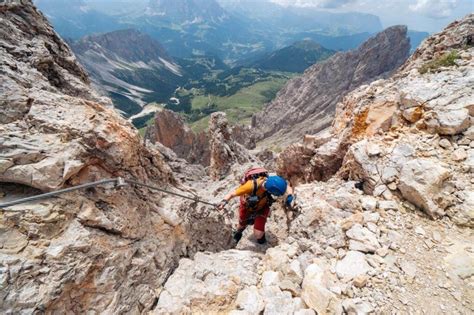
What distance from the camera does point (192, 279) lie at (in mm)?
7898

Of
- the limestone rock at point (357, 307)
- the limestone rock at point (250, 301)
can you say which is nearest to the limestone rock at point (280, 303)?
the limestone rock at point (250, 301)

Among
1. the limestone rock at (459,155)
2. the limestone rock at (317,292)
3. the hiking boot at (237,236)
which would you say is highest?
the limestone rock at (459,155)

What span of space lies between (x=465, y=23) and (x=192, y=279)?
59.3 ft

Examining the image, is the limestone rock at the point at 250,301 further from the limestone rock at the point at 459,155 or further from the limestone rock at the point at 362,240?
the limestone rock at the point at 459,155

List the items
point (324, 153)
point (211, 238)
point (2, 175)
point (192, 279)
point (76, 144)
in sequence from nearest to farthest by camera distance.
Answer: point (2, 175), point (76, 144), point (192, 279), point (211, 238), point (324, 153)

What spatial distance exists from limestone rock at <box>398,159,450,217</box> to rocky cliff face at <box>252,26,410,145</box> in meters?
115

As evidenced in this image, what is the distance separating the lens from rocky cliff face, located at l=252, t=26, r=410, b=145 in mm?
135000

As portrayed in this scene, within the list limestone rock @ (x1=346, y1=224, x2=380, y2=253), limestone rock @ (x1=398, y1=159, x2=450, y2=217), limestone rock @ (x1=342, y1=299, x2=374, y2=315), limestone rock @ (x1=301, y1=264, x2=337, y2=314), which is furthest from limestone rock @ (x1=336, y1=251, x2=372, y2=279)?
limestone rock @ (x1=398, y1=159, x2=450, y2=217)

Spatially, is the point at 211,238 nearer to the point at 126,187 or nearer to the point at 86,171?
the point at 126,187

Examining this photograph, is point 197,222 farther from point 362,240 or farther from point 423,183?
point 423,183

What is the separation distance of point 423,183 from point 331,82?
5994 inches

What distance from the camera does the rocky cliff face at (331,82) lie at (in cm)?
13500

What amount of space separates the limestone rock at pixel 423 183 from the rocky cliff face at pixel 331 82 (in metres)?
115

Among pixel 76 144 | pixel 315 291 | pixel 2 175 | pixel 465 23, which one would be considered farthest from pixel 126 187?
pixel 465 23
